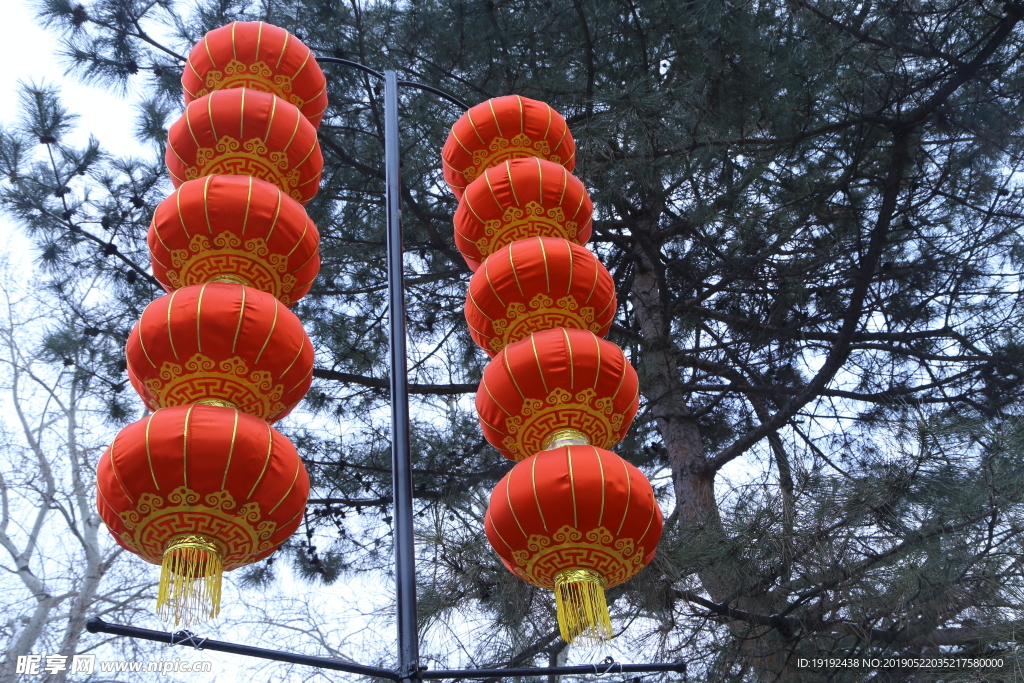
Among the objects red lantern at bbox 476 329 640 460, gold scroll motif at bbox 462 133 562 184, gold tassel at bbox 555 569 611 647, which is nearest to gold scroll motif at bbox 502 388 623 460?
red lantern at bbox 476 329 640 460

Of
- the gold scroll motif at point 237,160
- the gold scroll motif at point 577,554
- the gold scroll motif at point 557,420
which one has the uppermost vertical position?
the gold scroll motif at point 237,160

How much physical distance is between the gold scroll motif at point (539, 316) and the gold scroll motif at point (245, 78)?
1274 millimetres

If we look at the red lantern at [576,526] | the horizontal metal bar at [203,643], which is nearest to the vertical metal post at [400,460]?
the horizontal metal bar at [203,643]

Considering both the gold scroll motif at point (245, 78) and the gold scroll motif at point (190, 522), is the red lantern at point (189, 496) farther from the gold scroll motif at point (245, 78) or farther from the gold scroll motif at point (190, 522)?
the gold scroll motif at point (245, 78)

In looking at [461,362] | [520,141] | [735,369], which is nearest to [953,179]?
[735,369]

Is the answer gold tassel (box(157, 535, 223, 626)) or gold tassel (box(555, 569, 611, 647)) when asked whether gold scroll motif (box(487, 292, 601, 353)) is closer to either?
gold tassel (box(555, 569, 611, 647))

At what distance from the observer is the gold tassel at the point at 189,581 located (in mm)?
2074

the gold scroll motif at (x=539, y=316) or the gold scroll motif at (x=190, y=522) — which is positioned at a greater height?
the gold scroll motif at (x=539, y=316)

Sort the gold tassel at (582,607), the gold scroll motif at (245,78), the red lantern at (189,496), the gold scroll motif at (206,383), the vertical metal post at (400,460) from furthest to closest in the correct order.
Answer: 1. the gold scroll motif at (245,78)
2. the gold scroll motif at (206,383)
3. the gold tassel at (582,607)
4. the red lantern at (189,496)
5. the vertical metal post at (400,460)

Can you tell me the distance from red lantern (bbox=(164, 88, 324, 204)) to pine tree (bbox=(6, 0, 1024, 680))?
5.00 ft

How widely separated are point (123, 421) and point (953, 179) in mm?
4547

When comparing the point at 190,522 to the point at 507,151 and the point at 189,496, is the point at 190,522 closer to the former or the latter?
the point at 189,496

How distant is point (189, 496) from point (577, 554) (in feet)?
3.04

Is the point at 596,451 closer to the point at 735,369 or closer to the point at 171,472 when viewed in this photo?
the point at 171,472
